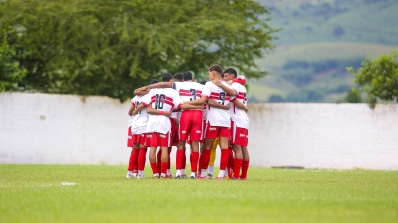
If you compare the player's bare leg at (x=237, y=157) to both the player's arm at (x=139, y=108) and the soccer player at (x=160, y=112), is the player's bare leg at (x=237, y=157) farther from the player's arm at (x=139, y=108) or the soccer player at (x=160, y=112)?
the player's arm at (x=139, y=108)

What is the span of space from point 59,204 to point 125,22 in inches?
816

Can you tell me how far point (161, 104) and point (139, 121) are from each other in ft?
2.54

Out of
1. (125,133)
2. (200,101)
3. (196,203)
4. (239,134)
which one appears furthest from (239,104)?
(125,133)

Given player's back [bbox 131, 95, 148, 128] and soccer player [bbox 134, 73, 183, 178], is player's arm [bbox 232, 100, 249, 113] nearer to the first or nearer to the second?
soccer player [bbox 134, 73, 183, 178]

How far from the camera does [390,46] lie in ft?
607

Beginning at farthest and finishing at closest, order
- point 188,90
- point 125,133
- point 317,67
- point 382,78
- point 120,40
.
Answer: point 317,67
point 120,40
point 125,133
point 382,78
point 188,90

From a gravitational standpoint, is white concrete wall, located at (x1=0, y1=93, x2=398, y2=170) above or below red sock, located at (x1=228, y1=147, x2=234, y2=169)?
above

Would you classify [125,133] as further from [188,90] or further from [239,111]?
[239,111]

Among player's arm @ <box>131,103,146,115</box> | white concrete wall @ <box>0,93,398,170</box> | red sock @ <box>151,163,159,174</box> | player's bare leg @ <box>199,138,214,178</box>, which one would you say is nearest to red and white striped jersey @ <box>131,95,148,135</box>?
player's arm @ <box>131,103,146,115</box>

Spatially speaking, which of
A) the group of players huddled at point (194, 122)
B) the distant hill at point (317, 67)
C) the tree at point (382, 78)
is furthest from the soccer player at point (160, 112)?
the distant hill at point (317, 67)

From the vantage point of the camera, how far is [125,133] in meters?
30.5

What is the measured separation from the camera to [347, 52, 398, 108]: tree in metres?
29.9

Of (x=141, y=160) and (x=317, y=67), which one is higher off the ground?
(x=317, y=67)

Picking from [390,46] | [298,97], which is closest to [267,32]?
[298,97]
